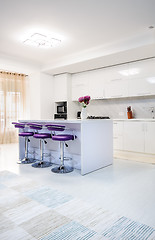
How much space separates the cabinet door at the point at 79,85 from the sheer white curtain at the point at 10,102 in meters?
2.20

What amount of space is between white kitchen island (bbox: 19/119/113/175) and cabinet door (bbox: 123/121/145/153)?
3.98 ft

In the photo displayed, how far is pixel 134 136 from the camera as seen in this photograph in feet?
15.7

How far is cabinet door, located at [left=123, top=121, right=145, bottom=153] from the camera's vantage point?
4676 mm

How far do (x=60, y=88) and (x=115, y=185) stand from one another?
4.60 metres

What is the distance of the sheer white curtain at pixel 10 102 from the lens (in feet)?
22.6

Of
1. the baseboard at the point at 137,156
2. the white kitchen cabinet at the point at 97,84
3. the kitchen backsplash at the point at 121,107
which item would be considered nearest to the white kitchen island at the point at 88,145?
the baseboard at the point at 137,156

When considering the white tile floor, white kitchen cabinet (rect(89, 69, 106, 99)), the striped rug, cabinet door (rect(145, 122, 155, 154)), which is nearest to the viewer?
the striped rug

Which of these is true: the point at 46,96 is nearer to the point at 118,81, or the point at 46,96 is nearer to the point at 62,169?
the point at 118,81

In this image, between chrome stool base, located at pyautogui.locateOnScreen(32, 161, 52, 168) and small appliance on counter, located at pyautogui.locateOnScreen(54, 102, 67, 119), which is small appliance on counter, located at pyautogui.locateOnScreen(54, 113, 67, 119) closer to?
small appliance on counter, located at pyautogui.locateOnScreen(54, 102, 67, 119)

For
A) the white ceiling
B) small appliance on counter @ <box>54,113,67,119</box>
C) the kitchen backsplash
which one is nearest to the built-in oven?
small appliance on counter @ <box>54,113,67,119</box>

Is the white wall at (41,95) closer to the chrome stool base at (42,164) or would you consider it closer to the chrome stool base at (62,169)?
the chrome stool base at (42,164)

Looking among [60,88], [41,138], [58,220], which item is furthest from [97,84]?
[58,220]

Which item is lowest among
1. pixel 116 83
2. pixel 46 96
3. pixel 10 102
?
pixel 10 102

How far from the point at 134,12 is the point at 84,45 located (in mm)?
1699
